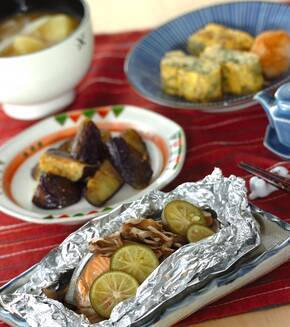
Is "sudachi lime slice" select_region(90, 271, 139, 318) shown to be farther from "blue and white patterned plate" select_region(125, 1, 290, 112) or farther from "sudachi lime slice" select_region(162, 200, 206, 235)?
"blue and white patterned plate" select_region(125, 1, 290, 112)

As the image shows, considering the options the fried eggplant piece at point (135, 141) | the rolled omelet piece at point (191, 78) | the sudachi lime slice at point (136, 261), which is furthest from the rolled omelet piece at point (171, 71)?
the sudachi lime slice at point (136, 261)

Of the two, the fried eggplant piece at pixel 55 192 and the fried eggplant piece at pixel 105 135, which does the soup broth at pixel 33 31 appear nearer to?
the fried eggplant piece at pixel 105 135

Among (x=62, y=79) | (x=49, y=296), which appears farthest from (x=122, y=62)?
(x=49, y=296)

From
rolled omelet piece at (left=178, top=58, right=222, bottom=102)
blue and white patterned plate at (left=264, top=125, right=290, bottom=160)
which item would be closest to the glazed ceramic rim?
rolled omelet piece at (left=178, top=58, right=222, bottom=102)

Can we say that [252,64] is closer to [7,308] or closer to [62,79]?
[62,79]

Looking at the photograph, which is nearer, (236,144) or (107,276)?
(107,276)

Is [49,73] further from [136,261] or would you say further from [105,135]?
[136,261]

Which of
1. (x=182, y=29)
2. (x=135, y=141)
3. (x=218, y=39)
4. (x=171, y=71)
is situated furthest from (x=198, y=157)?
(x=182, y=29)
